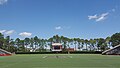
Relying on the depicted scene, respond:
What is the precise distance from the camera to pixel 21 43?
439ft

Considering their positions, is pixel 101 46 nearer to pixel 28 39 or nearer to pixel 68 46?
pixel 68 46

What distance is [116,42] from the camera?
402 feet

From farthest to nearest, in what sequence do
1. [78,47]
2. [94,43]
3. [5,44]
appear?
[78,47], [94,43], [5,44]

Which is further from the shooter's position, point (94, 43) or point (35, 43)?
point (35, 43)

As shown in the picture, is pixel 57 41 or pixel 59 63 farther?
pixel 57 41

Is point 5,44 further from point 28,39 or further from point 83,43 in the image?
point 83,43

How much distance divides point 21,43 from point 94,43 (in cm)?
3654

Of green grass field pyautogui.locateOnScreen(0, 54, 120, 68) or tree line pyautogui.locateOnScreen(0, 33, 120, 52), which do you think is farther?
tree line pyautogui.locateOnScreen(0, 33, 120, 52)

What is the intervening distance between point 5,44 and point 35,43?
23.4m

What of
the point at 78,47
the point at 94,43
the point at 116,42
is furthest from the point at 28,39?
the point at 116,42

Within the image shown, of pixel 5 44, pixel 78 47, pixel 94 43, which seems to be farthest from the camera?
pixel 78 47

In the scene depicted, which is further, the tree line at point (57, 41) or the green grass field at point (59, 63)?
the tree line at point (57, 41)

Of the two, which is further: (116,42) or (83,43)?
(83,43)

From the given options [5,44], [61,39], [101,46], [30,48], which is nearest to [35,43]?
[30,48]
